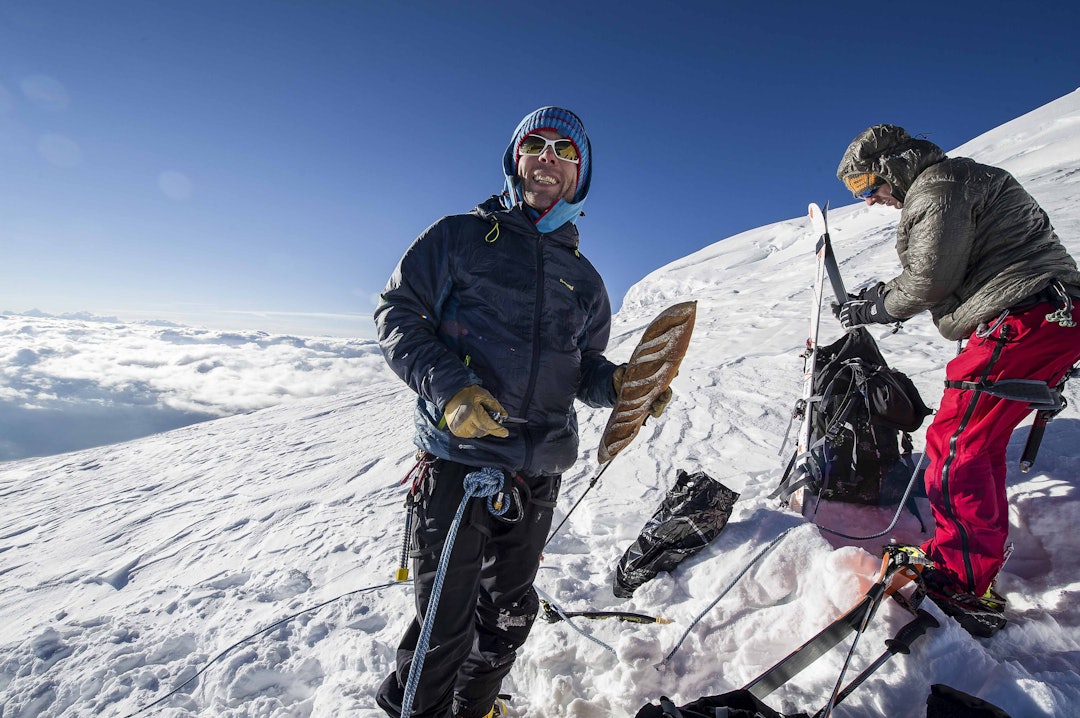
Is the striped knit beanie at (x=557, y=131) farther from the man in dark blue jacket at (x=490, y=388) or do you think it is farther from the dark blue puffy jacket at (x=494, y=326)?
the dark blue puffy jacket at (x=494, y=326)

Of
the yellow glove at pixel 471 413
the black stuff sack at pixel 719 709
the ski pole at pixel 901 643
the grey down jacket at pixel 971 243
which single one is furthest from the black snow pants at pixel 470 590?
the grey down jacket at pixel 971 243

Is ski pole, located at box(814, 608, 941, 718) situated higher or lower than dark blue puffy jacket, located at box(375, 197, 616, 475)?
lower

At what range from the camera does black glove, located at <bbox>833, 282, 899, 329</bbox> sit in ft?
9.71

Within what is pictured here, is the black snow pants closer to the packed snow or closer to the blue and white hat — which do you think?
the packed snow

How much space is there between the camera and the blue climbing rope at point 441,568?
1.71m

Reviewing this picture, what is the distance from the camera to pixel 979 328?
2404mm

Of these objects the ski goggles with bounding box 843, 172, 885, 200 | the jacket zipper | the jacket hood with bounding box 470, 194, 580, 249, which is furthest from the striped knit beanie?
the ski goggles with bounding box 843, 172, 885, 200

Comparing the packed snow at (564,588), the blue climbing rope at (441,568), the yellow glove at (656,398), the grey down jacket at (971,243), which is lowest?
the packed snow at (564,588)

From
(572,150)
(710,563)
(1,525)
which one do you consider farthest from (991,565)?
(1,525)

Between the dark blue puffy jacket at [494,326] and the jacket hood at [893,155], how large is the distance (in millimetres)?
2035

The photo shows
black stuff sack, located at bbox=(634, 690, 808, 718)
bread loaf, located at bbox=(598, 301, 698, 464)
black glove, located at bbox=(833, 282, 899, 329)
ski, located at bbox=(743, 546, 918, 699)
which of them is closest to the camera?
black stuff sack, located at bbox=(634, 690, 808, 718)

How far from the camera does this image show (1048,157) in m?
18.8

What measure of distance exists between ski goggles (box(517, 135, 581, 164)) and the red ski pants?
2255 millimetres

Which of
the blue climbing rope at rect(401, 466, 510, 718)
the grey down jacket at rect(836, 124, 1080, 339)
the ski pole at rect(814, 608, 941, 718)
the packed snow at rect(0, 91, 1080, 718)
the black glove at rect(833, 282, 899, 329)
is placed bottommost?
the packed snow at rect(0, 91, 1080, 718)
